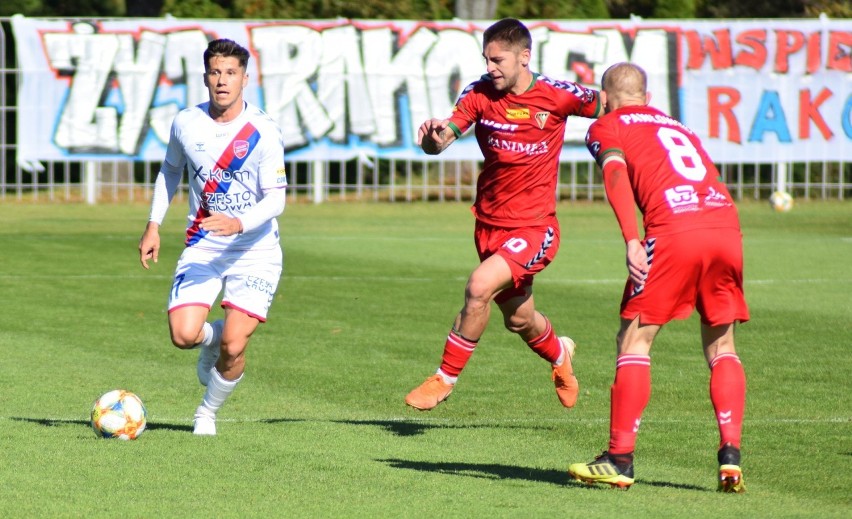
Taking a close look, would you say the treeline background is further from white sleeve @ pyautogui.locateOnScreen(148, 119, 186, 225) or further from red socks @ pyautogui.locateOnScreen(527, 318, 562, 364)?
white sleeve @ pyautogui.locateOnScreen(148, 119, 186, 225)

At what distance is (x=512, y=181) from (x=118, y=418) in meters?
2.50

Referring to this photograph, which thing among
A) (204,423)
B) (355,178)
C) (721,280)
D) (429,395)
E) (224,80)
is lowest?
(355,178)

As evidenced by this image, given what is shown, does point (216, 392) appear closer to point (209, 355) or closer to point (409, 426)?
point (209, 355)

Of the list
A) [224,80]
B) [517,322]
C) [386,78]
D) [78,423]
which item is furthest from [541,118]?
[386,78]

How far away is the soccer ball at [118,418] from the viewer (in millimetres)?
7195

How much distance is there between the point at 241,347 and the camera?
7512mm

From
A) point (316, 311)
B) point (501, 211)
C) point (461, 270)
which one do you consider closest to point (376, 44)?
point (461, 270)

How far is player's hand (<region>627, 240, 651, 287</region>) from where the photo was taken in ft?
19.4

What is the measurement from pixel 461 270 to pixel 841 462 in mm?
9595

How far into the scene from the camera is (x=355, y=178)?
88.2 feet

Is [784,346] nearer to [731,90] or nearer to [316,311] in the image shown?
[316,311]

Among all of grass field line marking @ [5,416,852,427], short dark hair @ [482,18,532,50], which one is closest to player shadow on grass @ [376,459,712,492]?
grass field line marking @ [5,416,852,427]

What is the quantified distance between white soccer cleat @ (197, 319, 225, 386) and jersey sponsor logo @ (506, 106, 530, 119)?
1901 millimetres

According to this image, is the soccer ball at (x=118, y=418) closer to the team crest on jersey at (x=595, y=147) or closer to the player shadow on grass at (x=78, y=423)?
the player shadow on grass at (x=78, y=423)
